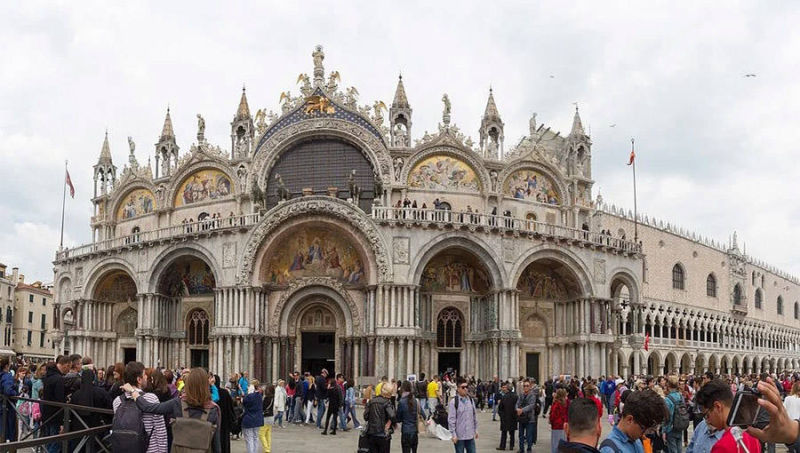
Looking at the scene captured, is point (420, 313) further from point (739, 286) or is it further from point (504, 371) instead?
point (739, 286)

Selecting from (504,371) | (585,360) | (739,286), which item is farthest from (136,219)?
(739,286)

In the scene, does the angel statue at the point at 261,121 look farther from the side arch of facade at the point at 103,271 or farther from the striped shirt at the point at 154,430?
the striped shirt at the point at 154,430

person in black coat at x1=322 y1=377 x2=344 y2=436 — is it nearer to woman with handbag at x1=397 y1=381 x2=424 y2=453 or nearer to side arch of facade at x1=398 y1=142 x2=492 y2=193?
woman with handbag at x1=397 y1=381 x2=424 y2=453

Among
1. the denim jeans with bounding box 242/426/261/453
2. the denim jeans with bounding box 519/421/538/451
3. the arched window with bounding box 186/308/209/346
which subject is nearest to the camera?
the denim jeans with bounding box 242/426/261/453

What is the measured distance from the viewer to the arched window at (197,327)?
47.6 m

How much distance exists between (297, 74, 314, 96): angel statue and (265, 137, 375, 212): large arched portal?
8.67 feet

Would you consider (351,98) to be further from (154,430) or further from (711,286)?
(711,286)

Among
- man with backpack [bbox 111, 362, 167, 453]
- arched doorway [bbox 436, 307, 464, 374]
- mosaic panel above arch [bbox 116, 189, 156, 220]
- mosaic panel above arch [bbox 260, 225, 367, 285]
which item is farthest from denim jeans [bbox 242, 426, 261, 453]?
mosaic panel above arch [bbox 116, 189, 156, 220]

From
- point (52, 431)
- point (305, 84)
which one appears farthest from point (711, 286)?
point (52, 431)

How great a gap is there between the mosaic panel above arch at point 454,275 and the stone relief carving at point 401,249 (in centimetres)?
276

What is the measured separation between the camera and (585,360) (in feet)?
147

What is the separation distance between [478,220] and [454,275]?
11.7 feet

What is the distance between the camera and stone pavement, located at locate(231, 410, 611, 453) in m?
22.6

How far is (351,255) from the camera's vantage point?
4369cm
